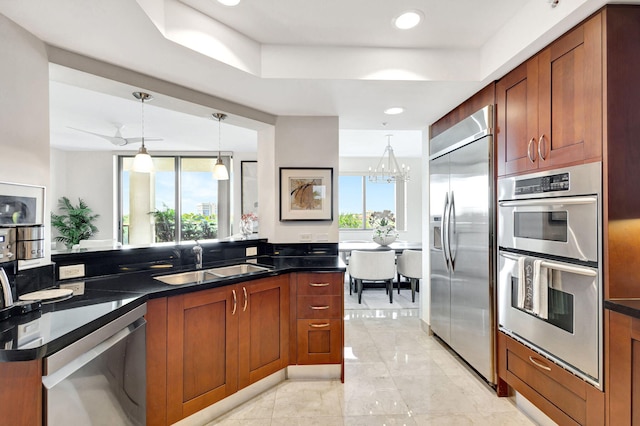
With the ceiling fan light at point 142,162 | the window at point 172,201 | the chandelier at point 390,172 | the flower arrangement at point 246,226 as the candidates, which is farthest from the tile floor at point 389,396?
the window at point 172,201

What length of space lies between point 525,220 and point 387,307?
2805mm

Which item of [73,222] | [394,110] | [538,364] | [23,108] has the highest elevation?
[394,110]

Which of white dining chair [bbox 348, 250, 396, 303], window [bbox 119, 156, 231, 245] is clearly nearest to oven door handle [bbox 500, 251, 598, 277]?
white dining chair [bbox 348, 250, 396, 303]

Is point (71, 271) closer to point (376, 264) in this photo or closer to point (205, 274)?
point (205, 274)

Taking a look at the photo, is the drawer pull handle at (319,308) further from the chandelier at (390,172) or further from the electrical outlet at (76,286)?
the chandelier at (390,172)

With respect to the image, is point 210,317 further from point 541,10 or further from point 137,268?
point 541,10

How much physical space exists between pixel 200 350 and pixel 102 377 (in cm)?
61

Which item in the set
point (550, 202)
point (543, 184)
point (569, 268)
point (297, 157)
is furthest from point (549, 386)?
point (297, 157)

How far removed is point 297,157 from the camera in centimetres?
316

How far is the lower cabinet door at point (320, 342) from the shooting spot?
98.6 inches

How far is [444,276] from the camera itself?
3002mm

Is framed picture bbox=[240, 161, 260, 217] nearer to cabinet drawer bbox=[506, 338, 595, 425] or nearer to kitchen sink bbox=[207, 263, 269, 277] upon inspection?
kitchen sink bbox=[207, 263, 269, 277]

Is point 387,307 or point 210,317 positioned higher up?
point 210,317

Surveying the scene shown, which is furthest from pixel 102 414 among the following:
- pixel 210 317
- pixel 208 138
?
pixel 208 138
